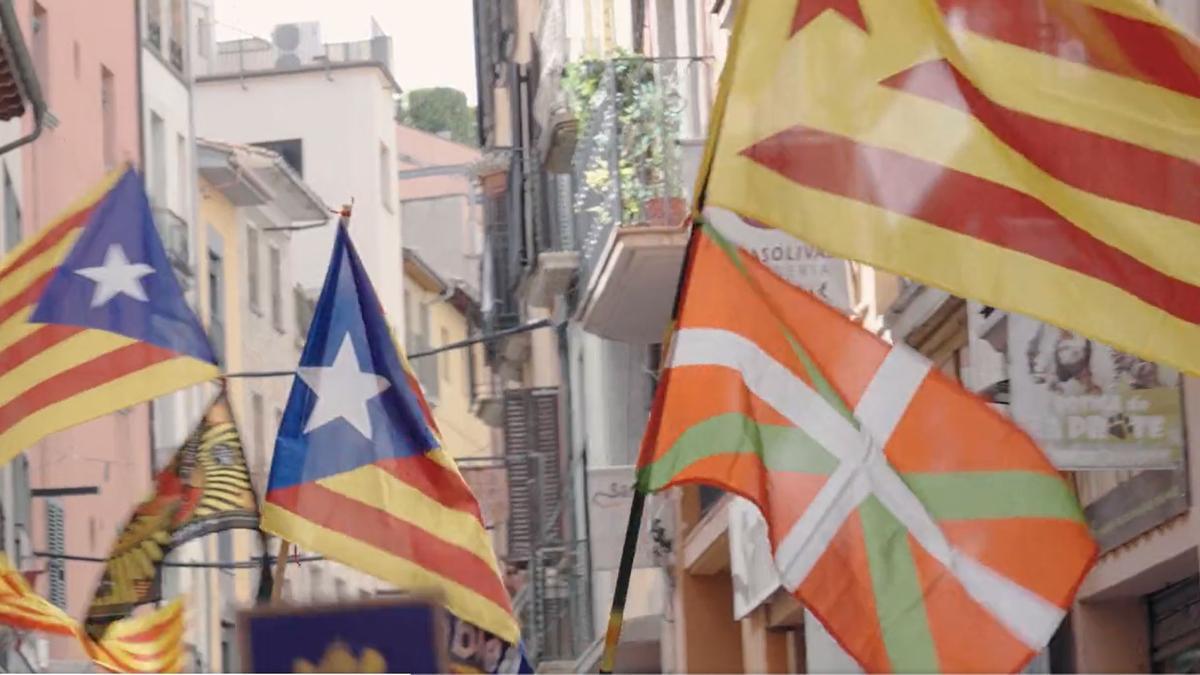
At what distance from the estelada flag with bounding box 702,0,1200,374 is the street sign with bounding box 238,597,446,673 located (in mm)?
2618

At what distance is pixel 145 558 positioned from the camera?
13.7 meters

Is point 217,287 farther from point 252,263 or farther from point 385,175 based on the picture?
point 385,175

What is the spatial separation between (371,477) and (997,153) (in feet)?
18.5

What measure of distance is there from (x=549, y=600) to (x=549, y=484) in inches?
63.6

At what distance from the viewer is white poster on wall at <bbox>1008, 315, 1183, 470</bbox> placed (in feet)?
39.4

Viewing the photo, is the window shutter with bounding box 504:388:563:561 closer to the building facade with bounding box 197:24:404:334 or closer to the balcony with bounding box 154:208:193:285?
the balcony with bounding box 154:208:193:285

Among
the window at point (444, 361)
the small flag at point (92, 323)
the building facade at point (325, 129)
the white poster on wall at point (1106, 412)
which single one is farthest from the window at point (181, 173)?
the white poster on wall at point (1106, 412)

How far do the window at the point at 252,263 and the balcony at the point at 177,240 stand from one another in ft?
25.8

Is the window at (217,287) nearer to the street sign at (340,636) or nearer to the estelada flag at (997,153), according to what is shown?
the estelada flag at (997,153)

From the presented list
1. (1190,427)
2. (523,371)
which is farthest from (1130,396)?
(523,371)

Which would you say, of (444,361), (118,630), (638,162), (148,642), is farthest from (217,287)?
(118,630)

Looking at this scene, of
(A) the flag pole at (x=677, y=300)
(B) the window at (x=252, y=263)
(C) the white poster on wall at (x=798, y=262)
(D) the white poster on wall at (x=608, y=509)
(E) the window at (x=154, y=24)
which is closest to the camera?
(A) the flag pole at (x=677, y=300)

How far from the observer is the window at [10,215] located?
1060 inches

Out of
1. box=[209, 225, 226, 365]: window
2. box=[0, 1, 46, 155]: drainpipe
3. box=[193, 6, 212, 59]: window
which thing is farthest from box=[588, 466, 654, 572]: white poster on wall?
box=[193, 6, 212, 59]: window
